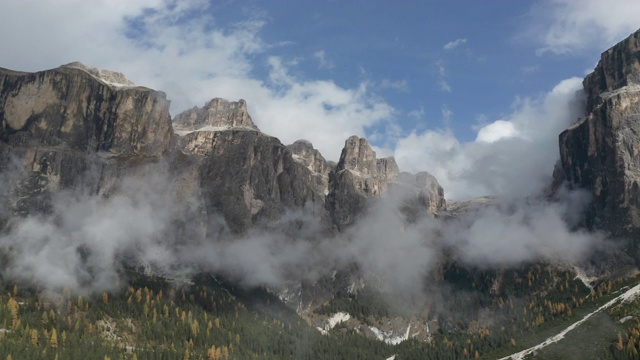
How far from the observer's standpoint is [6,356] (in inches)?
7623

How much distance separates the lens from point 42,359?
199 metres

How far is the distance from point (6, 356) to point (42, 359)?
11.0 meters
